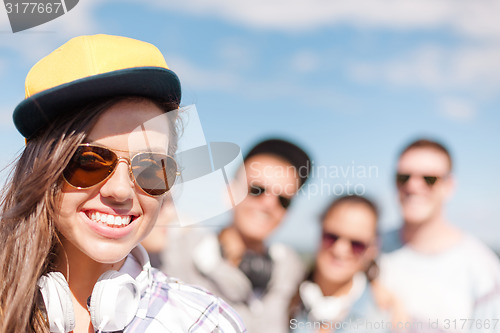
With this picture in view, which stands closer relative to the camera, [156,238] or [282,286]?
[282,286]

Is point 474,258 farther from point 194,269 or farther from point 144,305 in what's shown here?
point 144,305

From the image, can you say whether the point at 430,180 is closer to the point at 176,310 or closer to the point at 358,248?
the point at 358,248

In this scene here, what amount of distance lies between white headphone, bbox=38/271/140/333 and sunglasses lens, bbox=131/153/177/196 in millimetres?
A: 244

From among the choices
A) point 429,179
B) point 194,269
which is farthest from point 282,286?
point 429,179

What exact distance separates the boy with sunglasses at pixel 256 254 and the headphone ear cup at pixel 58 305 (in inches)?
65.3

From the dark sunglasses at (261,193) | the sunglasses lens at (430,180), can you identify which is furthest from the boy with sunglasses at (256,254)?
the sunglasses lens at (430,180)

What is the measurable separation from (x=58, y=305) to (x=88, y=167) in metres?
0.34

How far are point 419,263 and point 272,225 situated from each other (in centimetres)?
96

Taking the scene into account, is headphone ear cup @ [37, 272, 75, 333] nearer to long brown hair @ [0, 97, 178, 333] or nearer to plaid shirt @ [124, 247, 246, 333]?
long brown hair @ [0, 97, 178, 333]

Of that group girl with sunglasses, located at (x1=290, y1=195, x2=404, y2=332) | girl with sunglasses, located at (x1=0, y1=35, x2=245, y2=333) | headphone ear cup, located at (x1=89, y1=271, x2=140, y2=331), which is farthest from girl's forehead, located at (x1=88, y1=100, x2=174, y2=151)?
girl with sunglasses, located at (x1=290, y1=195, x2=404, y2=332)

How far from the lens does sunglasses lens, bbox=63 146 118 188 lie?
3.47 ft

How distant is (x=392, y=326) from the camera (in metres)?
2.67

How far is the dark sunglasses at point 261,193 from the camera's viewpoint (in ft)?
9.24

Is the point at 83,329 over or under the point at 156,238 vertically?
over
